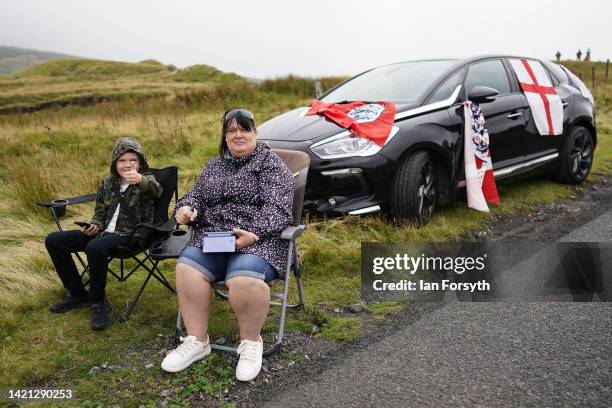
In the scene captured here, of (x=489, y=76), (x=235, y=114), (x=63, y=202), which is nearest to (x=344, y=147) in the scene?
(x=235, y=114)

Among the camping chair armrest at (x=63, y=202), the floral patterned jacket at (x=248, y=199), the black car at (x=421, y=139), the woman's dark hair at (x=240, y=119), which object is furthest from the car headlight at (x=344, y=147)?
the camping chair armrest at (x=63, y=202)

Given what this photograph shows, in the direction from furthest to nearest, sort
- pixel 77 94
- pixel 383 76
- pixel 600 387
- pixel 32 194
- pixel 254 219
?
pixel 77 94 < pixel 32 194 < pixel 383 76 < pixel 254 219 < pixel 600 387

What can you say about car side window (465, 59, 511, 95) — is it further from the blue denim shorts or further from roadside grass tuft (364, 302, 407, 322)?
the blue denim shorts

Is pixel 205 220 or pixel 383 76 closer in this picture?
pixel 205 220

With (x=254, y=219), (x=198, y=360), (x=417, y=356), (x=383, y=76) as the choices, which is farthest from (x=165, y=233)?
(x=383, y=76)

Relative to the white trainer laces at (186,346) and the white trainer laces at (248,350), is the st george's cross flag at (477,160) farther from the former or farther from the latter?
the white trainer laces at (186,346)

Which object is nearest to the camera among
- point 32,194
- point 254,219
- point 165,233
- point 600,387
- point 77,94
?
point 600,387

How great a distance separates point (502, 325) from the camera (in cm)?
377

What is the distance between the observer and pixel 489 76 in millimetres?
6469

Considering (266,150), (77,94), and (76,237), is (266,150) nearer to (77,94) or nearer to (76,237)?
(76,237)

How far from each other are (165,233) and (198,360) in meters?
1.02

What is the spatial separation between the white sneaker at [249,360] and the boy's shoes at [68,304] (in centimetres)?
149

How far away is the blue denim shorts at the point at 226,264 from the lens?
3309 millimetres

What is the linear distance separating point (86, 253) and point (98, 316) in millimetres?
447
